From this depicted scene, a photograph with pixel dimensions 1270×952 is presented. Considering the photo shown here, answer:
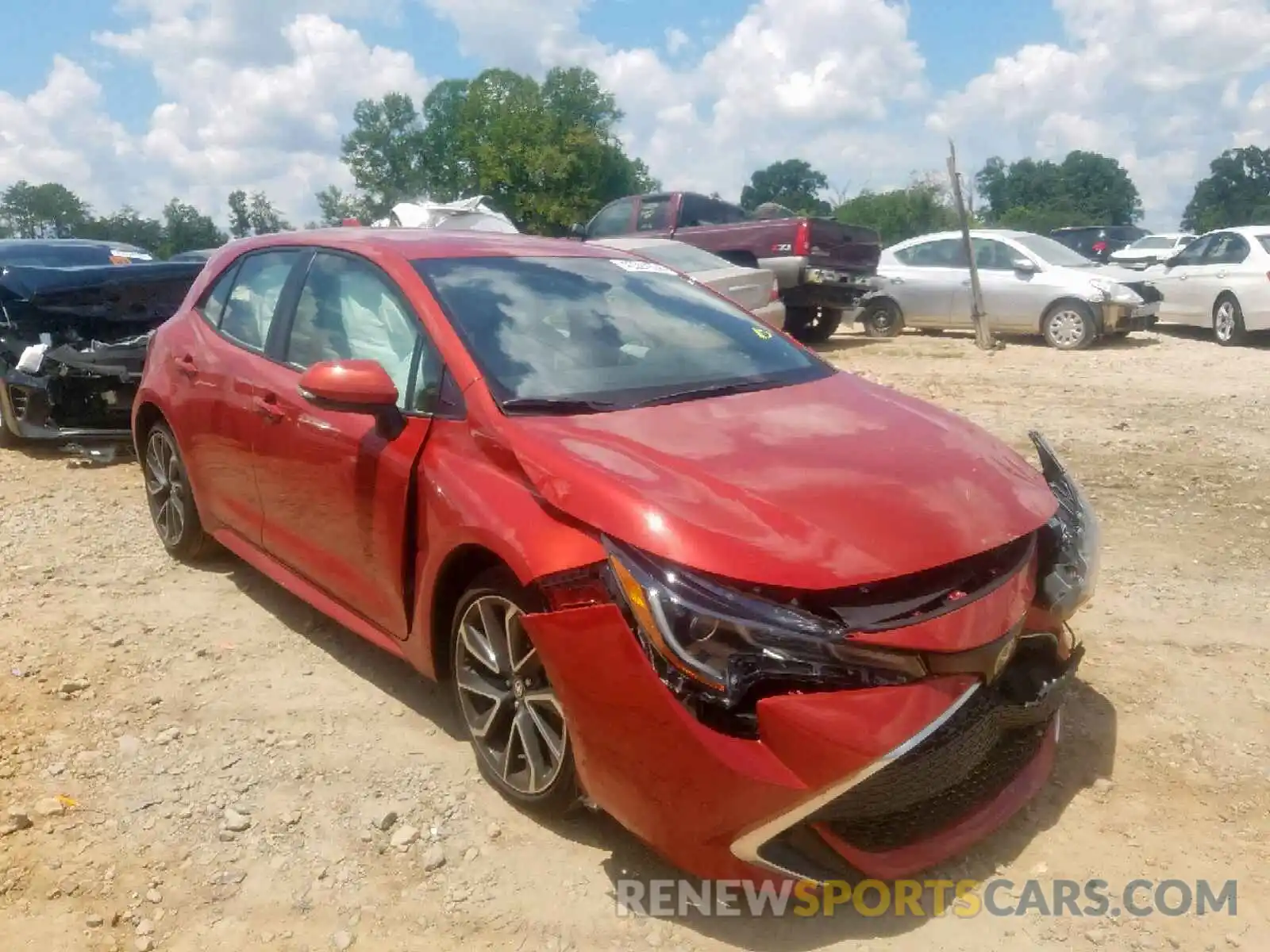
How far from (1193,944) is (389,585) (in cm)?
243

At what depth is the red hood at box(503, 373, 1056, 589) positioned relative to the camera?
2492 millimetres

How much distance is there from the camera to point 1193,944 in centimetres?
257

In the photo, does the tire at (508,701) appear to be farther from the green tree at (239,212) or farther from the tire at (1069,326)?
the green tree at (239,212)

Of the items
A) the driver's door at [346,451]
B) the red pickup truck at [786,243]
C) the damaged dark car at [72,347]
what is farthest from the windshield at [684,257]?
the driver's door at [346,451]

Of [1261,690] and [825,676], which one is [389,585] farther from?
[1261,690]

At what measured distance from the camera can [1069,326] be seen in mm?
13180

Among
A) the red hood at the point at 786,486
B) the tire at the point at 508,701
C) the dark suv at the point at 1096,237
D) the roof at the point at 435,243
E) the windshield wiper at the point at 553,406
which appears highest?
the dark suv at the point at 1096,237

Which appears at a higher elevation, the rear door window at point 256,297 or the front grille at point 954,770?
the rear door window at point 256,297

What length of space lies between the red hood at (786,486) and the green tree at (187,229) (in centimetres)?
7204

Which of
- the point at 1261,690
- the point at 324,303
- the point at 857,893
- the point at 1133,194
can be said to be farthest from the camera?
the point at 1133,194

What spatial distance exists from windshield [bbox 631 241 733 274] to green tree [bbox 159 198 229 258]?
64321mm

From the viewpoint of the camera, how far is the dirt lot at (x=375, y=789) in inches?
105

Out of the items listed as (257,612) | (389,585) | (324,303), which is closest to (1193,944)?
(389,585)

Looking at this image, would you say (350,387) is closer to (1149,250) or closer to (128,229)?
(1149,250)
